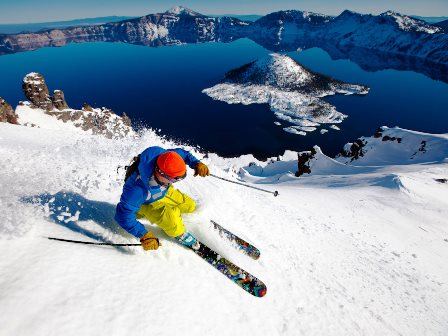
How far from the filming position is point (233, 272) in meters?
7.15

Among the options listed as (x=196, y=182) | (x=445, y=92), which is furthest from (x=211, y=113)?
(x=445, y=92)

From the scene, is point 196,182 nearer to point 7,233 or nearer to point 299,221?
point 299,221

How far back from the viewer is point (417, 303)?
918 centimetres

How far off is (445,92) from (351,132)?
423 feet

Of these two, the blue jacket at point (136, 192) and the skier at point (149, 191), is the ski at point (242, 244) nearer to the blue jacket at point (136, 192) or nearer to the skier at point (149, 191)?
the skier at point (149, 191)

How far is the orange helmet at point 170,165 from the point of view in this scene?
5586 millimetres

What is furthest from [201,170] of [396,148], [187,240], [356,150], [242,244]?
[356,150]

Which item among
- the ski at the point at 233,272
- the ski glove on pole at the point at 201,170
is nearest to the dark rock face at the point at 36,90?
the ski glove on pole at the point at 201,170

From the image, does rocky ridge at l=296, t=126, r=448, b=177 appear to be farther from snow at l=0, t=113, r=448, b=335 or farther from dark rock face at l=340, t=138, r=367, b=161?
snow at l=0, t=113, r=448, b=335

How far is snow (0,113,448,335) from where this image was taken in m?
4.90

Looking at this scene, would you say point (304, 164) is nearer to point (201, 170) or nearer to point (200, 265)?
point (201, 170)

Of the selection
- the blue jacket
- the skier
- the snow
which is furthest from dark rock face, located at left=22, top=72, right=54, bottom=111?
the blue jacket

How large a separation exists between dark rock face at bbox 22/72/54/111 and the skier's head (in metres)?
107

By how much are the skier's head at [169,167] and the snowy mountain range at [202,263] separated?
2343 millimetres
